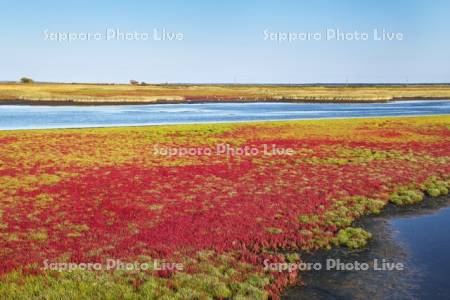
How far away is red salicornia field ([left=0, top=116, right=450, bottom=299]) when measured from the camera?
13.9 m

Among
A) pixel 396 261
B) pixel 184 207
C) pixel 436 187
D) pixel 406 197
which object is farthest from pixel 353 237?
pixel 436 187

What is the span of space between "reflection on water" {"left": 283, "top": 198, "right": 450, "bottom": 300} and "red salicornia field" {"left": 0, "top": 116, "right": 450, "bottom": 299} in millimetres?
782

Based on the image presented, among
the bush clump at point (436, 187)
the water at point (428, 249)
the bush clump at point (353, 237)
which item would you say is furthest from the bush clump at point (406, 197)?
the bush clump at point (353, 237)

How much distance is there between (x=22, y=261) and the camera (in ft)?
48.9

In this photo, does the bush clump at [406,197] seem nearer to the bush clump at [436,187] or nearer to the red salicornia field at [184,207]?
the red salicornia field at [184,207]

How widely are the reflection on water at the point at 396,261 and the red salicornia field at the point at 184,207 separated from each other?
2.57ft

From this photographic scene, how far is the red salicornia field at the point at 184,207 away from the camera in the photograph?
13930 millimetres

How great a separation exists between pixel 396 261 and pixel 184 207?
34.2 ft

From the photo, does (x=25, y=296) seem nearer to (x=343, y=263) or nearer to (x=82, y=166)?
(x=343, y=263)

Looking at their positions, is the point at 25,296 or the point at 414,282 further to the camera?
the point at 414,282

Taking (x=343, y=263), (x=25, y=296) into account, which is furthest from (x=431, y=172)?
(x=25, y=296)

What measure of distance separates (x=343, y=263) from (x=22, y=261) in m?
11.2

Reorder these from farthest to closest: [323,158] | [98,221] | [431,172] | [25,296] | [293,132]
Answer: [293,132], [323,158], [431,172], [98,221], [25,296]

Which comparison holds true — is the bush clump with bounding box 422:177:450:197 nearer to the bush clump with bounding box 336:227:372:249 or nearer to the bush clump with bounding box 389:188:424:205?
the bush clump with bounding box 389:188:424:205
